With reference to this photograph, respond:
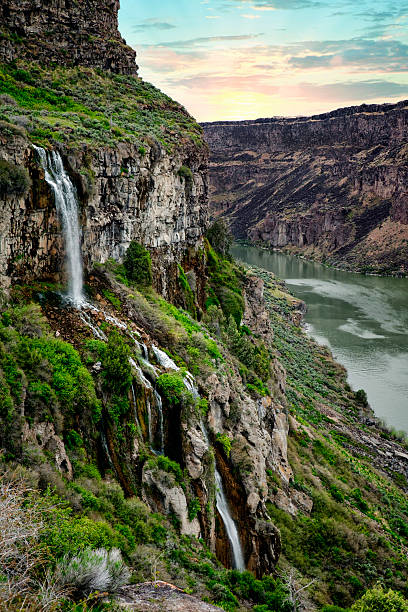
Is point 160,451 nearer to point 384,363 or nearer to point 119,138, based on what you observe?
point 119,138

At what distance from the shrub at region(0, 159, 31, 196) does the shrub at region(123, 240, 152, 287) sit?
7364 millimetres

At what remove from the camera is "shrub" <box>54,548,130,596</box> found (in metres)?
7.49

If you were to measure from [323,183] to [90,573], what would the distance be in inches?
6239

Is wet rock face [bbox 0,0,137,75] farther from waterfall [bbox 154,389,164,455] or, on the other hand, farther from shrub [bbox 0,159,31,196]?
waterfall [bbox 154,389,164,455]

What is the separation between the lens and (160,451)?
14.4 metres

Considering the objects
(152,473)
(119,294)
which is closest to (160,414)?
(152,473)

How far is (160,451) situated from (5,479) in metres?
5.97

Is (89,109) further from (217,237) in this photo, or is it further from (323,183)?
(323,183)

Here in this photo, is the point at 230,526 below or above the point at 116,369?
below

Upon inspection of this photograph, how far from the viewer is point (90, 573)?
305 inches

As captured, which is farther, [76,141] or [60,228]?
[76,141]

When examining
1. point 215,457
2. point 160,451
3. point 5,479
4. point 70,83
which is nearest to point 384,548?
point 215,457

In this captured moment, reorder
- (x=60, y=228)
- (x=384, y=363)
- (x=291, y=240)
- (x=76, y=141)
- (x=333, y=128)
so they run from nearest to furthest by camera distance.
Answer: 1. (x=60, y=228)
2. (x=76, y=141)
3. (x=384, y=363)
4. (x=291, y=240)
5. (x=333, y=128)

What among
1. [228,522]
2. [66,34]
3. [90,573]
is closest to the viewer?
[90,573]
